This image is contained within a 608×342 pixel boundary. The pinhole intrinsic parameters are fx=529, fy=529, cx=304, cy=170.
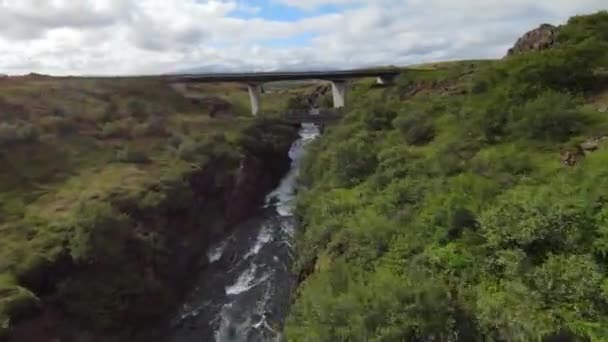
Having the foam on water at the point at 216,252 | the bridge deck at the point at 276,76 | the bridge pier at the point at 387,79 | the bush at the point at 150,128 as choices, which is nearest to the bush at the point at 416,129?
the foam on water at the point at 216,252

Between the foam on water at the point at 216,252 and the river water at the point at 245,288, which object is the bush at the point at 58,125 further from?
the foam on water at the point at 216,252

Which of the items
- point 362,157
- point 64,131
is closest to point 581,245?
point 362,157

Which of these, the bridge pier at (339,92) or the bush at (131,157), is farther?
the bridge pier at (339,92)

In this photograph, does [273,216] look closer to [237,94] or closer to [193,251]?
[193,251]

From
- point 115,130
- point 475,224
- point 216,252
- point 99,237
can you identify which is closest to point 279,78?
point 115,130

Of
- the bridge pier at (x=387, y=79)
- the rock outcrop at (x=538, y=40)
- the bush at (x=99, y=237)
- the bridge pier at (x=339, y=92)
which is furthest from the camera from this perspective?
the bridge pier at (x=387, y=79)

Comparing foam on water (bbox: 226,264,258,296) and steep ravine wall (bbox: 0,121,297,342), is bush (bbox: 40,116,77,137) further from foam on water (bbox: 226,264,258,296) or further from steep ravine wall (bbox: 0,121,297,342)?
foam on water (bbox: 226,264,258,296)

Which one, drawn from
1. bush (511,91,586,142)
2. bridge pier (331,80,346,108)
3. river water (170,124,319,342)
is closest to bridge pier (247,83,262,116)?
bridge pier (331,80,346,108)

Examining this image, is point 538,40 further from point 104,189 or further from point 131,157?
point 104,189
